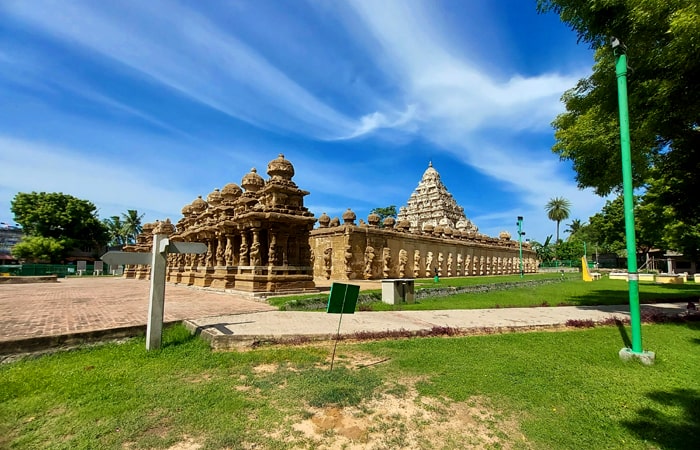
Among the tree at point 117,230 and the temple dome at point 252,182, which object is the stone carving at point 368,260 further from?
the tree at point 117,230

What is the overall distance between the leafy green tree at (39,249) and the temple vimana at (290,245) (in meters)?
17.0

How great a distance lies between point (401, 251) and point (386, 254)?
208cm

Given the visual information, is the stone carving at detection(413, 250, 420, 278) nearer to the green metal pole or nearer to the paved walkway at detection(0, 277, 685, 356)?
the paved walkway at detection(0, 277, 685, 356)

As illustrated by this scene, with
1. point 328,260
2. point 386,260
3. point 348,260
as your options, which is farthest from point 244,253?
point 386,260

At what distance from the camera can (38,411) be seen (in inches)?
147

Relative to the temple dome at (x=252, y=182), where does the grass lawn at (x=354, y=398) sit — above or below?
below

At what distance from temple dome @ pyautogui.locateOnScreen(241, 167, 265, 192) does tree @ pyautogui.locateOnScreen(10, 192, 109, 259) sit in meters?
38.8

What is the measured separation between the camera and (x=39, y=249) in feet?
131

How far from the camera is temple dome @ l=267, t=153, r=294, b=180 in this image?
14.1 m

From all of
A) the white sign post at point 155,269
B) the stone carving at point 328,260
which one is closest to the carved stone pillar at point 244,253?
the white sign post at point 155,269

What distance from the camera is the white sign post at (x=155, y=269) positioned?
235 inches

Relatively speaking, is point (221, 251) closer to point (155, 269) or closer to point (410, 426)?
point (155, 269)

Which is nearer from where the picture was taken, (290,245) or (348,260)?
(290,245)

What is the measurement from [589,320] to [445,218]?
3474 centimetres
